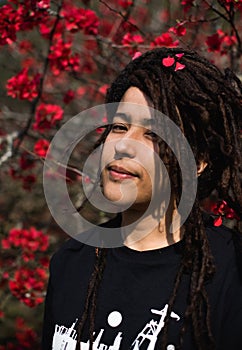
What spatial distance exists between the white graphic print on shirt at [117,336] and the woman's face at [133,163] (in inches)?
12.0

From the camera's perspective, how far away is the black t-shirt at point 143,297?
65.7 inches

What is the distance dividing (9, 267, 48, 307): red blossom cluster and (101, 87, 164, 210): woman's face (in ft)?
5.85

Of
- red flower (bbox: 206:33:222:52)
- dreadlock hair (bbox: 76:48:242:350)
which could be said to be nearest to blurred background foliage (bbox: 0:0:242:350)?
red flower (bbox: 206:33:222:52)

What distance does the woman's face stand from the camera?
5.78 feet

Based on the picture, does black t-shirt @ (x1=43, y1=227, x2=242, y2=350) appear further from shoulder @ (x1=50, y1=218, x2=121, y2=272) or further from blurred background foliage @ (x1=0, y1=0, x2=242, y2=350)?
blurred background foliage @ (x1=0, y1=0, x2=242, y2=350)

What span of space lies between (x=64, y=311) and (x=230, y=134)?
2.26ft

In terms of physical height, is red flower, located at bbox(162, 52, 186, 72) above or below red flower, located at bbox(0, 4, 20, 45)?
below

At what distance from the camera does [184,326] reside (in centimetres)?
165

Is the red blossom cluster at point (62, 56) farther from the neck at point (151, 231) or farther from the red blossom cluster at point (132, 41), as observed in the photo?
the neck at point (151, 231)

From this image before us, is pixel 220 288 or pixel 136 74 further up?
pixel 136 74

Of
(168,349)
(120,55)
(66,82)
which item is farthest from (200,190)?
(66,82)

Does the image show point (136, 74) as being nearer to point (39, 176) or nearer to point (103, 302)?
point (103, 302)

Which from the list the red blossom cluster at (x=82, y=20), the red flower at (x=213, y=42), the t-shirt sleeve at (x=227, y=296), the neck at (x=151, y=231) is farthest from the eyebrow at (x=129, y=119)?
the red blossom cluster at (x=82, y=20)

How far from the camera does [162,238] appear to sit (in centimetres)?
184
